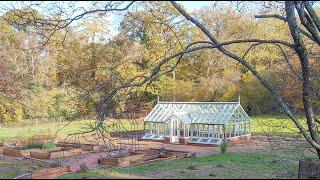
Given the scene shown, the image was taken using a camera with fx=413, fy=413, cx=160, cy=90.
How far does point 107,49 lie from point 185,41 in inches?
293

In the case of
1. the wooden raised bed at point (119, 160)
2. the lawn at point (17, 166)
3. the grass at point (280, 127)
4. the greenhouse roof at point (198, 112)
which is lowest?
the lawn at point (17, 166)

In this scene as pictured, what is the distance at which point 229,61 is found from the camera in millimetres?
40719

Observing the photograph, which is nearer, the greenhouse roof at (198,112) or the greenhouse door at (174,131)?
the greenhouse roof at (198,112)

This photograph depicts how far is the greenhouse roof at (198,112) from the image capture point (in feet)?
77.5

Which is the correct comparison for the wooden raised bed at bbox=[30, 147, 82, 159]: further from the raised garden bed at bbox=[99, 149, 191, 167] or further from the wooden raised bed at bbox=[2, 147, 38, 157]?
the raised garden bed at bbox=[99, 149, 191, 167]

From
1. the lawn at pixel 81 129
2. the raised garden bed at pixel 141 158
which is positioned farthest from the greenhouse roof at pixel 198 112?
the raised garden bed at pixel 141 158

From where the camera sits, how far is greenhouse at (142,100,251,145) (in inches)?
909

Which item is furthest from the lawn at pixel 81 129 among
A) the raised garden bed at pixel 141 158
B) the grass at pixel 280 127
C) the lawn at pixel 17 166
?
the lawn at pixel 17 166

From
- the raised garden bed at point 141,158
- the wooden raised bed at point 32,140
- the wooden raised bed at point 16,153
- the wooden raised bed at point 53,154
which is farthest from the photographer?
the wooden raised bed at point 32,140

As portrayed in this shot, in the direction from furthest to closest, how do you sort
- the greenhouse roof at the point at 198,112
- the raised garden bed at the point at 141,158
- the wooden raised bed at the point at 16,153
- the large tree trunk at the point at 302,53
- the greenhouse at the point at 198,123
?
the greenhouse roof at the point at 198,112 → the greenhouse at the point at 198,123 → the wooden raised bed at the point at 16,153 → the raised garden bed at the point at 141,158 → the large tree trunk at the point at 302,53

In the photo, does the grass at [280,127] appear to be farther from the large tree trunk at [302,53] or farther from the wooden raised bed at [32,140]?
the wooden raised bed at [32,140]

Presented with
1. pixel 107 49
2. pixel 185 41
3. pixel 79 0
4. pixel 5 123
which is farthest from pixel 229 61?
pixel 79 0

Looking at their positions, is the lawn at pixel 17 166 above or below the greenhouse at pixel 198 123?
below

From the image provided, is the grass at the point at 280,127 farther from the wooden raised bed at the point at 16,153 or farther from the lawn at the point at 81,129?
the wooden raised bed at the point at 16,153
